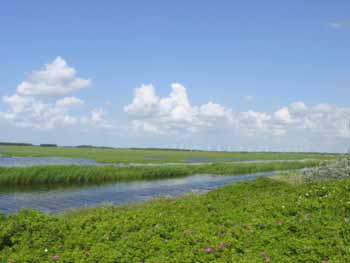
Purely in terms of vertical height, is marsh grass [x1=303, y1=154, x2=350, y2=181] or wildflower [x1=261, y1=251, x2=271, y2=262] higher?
marsh grass [x1=303, y1=154, x2=350, y2=181]

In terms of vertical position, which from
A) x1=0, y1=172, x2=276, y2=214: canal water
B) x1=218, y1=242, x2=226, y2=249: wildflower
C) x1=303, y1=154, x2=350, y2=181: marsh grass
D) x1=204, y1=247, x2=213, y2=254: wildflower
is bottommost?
x1=0, y1=172, x2=276, y2=214: canal water

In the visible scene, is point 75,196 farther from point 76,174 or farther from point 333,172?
point 333,172

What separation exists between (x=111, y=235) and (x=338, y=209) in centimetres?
592

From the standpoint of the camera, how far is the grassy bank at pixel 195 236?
19.5ft

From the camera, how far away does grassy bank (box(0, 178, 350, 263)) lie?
19.5 feet

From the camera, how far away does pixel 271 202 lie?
31.7 feet

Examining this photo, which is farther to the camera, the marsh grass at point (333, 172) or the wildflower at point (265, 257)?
the marsh grass at point (333, 172)

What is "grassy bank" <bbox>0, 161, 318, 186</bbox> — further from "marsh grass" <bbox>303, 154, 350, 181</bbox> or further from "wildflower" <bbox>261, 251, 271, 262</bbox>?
"wildflower" <bbox>261, 251, 271, 262</bbox>

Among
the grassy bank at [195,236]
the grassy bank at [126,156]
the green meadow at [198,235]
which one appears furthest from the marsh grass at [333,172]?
the grassy bank at [126,156]

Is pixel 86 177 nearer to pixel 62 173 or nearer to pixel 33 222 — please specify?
pixel 62 173

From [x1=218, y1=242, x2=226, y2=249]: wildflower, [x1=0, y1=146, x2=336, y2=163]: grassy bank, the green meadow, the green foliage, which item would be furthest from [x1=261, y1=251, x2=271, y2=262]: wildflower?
[x1=0, y1=146, x2=336, y2=163]: grassy bank

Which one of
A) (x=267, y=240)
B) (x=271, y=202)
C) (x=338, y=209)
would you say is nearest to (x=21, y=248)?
(x=267, y=240)

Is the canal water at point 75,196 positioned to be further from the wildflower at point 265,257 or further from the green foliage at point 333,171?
the wildflower at point 265,257

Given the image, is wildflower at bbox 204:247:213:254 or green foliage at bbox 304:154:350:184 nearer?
wildflower at bbox 204:247:213:254
